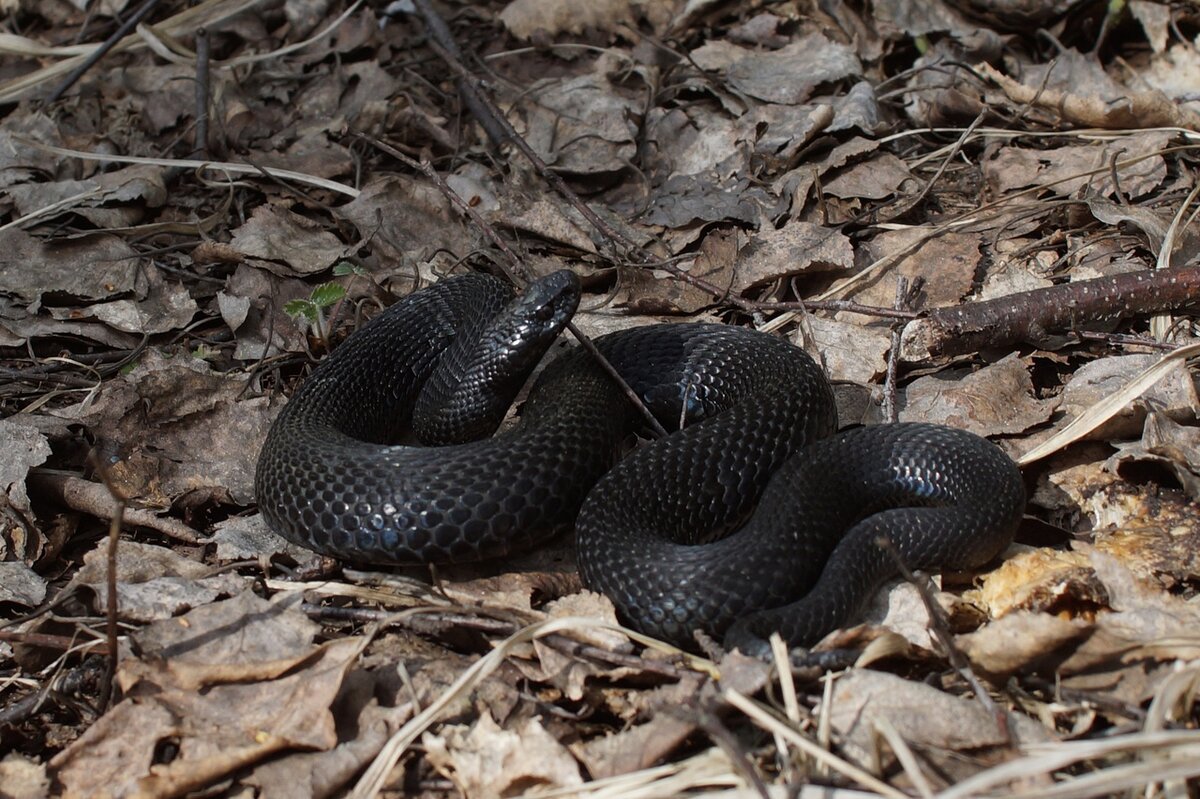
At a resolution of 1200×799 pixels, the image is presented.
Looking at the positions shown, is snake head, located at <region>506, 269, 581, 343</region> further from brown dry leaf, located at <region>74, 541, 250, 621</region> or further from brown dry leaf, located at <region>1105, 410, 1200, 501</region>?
brown dry leaf, located at <region>1105, 410, 1200, 501</region>

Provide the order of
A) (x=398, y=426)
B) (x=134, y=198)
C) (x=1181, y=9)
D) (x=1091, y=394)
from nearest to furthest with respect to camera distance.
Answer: (x=1091, y=394) → (x=398, y=426) → (x=134, y=198) → (x=1181, y=9)

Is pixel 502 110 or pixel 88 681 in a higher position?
pixel 502 110

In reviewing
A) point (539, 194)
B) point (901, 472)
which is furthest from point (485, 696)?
point (539, 194)

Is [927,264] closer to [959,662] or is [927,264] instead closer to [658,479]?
[658,479]

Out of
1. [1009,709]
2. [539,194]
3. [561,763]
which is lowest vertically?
[1009,709]

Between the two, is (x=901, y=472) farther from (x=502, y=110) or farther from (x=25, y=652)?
(x=502, y=110)

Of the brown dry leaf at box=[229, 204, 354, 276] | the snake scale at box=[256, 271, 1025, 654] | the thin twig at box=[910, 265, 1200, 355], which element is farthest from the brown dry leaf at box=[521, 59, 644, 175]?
the thin twig at box=[910, 265, 1200, 355]

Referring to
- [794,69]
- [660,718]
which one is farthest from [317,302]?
[794,69]
